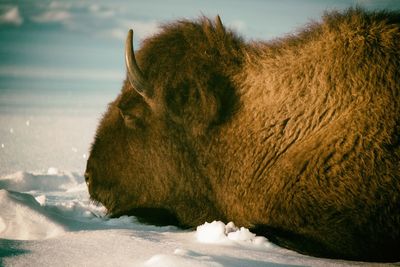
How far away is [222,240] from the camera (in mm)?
2848

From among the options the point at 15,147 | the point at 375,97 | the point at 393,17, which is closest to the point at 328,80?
the point at 375,97

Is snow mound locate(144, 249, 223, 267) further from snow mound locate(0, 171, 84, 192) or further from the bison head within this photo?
snow mound locate(0, 171, 84, 192)

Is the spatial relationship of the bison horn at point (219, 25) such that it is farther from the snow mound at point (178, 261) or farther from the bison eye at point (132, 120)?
the snow mound at point (178, 261)

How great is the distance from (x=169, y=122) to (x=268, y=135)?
952mm

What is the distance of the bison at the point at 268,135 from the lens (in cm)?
282

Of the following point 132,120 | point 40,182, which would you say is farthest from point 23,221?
point 40,182

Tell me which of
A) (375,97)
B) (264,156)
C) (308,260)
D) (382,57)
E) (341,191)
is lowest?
(308,260)

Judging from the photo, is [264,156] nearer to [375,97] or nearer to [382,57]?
[375,97]

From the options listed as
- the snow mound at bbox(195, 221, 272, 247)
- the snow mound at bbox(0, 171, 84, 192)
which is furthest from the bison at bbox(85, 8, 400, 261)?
the snow mound at bbox(0, 171, 84, 192)

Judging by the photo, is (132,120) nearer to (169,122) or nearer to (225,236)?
(169,122)

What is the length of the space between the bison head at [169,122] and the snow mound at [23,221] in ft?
3.19

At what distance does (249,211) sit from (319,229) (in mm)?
619

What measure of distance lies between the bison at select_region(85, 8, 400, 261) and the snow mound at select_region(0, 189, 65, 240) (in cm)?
99

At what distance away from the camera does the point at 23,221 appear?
2.94 meters
